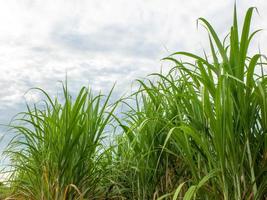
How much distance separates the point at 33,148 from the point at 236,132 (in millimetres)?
1131

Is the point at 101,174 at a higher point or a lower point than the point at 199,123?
lower

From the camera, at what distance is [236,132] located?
1363mm

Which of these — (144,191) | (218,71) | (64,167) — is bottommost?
(144,191)

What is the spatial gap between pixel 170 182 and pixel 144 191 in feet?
0.54

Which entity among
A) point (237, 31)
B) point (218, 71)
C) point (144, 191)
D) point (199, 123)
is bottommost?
point (144, 191)

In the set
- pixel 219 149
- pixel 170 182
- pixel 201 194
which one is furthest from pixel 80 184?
pixel 219 149

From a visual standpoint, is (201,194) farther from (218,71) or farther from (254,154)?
(218,71)

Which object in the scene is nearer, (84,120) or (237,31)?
(237,31)

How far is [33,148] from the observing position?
2066 mm

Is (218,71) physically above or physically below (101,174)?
above

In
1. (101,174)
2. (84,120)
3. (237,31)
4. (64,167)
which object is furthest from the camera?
(101,174)

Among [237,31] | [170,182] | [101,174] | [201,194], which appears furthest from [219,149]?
[101,174]

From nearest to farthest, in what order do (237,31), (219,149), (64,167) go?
(219,149) → (237,31) → (64,167)

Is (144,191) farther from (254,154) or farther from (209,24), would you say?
(209,24)
